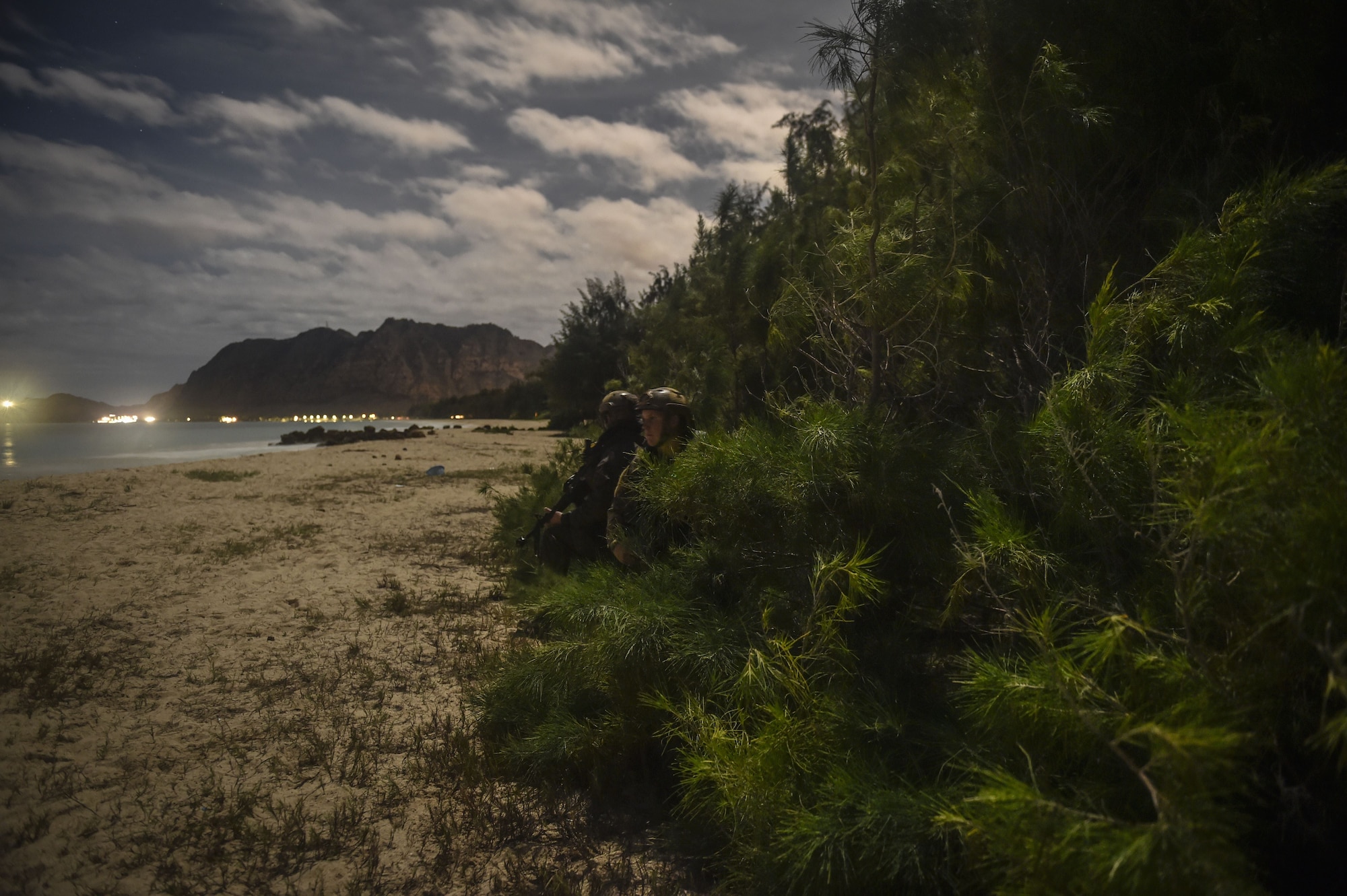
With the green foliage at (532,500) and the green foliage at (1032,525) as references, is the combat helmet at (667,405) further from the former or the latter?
the green foliage at (532,500)

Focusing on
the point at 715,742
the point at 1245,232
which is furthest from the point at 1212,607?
the point at 715,742

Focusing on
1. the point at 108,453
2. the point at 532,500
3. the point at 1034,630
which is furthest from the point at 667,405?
the point at 108,453

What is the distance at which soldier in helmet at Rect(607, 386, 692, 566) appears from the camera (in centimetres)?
349

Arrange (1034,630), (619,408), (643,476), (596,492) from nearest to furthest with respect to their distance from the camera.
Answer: (1034,630) < (643,476) < (596,492) < (619,408)

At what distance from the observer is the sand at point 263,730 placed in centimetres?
244

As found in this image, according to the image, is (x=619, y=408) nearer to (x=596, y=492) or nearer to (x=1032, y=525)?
(x=596, y=492)

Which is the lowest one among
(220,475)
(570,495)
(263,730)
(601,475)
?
(263,730)

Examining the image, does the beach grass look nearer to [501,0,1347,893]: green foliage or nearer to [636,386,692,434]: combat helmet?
[636,386,692,434]: combat helmet

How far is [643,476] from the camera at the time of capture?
331cm

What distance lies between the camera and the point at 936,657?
98.0 inches

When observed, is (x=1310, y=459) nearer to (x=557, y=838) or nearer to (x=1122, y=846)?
(x=1122, y=846)

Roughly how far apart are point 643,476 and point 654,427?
0.94 m

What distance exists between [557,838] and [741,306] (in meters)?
5.01

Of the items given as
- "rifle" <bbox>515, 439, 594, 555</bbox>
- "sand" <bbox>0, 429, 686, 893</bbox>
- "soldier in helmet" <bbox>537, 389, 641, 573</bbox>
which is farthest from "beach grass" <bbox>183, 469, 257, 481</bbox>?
"soldier in helmet" <bbox>537, 389, 641, 573</bbox>
